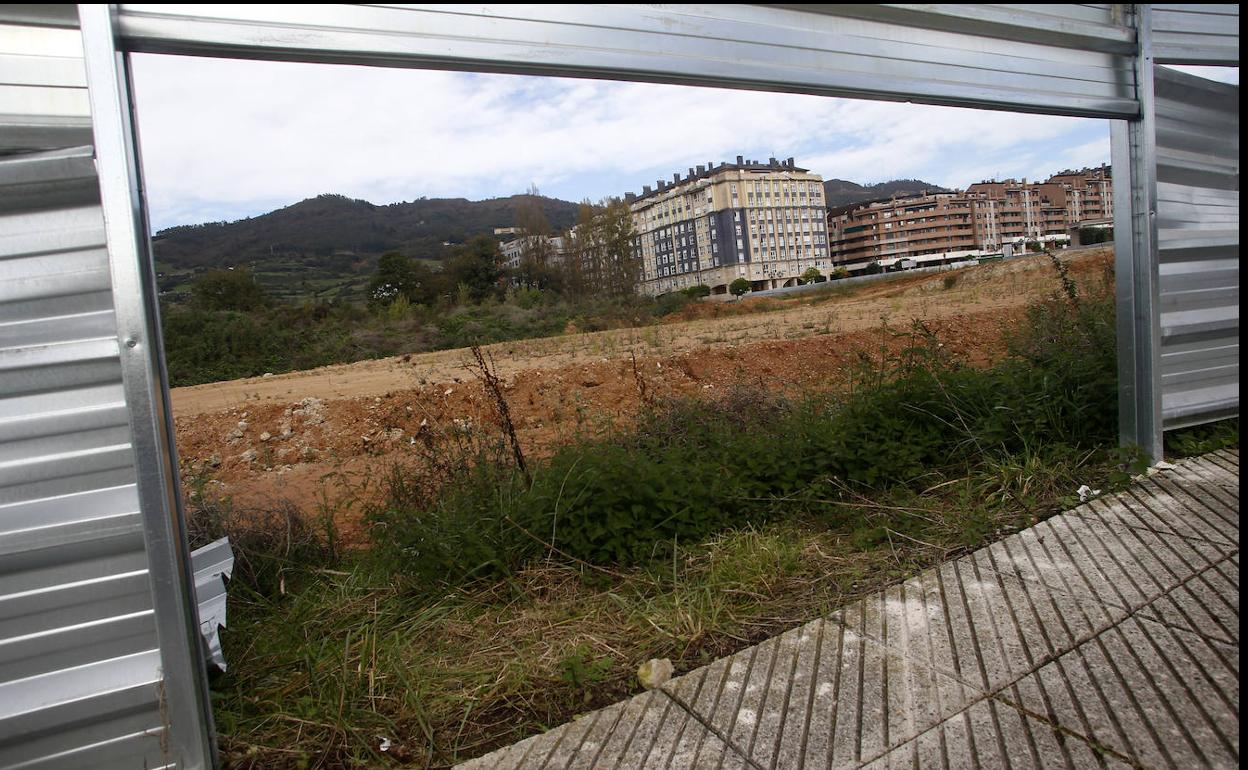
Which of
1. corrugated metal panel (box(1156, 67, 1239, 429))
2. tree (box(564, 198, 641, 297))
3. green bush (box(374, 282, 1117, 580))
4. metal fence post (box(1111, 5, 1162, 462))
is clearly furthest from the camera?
tree (box(564, 198, 641, 297))

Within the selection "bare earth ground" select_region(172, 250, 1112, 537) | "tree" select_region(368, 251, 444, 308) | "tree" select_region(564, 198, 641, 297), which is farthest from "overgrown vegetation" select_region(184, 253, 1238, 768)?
"tree" select_region(368, 251, 444, 308)

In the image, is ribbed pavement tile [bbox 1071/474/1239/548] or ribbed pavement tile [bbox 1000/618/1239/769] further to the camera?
ribbed pavement tile [bbox 1071/474/1239/548]

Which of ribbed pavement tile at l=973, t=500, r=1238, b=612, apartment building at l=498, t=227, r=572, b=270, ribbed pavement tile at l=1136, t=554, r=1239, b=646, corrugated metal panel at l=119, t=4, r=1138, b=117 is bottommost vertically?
ribbed pavement tile at l=1136, t=554, r=1239, b=646

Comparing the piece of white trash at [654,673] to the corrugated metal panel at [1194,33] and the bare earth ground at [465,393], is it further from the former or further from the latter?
the corrugated metal panel at [1194,33]

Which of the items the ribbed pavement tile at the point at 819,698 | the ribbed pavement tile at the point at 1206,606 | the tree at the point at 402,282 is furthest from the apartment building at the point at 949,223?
the ribbed pavement tile at the point at 819,698

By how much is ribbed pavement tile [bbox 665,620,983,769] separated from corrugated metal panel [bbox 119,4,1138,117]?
2048 millimetres

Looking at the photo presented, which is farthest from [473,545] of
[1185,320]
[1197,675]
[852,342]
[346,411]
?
[852,342]

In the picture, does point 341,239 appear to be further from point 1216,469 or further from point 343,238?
point 1216,469

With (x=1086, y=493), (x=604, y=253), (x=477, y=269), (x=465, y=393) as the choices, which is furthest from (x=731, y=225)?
(x=477, y=269)

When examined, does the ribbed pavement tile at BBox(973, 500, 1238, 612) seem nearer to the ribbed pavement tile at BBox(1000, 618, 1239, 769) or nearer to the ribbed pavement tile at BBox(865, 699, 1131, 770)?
the ribbed pavement tile at BBox(1000, 618, 1239, 769)

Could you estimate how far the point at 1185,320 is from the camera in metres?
4.15

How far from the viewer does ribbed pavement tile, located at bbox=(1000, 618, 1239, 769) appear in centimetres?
187

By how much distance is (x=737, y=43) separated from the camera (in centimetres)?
292

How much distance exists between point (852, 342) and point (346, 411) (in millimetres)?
7613
